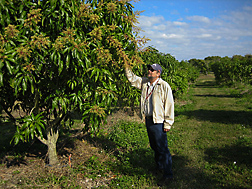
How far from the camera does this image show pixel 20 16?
3.60 meters

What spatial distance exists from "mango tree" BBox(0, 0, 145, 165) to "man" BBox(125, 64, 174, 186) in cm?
58

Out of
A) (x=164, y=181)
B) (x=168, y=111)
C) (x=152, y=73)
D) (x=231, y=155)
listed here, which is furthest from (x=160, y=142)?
(x=231, y=155)

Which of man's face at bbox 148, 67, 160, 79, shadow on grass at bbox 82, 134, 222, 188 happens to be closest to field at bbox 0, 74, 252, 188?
shadow on grass at bbox 82, 134, 222, 188

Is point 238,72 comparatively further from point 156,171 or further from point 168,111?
point 168,111

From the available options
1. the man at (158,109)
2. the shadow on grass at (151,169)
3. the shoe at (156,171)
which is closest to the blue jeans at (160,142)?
the man at (158,109)

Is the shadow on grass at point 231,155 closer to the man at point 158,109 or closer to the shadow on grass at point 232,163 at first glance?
the shadow on grass at point 232,163

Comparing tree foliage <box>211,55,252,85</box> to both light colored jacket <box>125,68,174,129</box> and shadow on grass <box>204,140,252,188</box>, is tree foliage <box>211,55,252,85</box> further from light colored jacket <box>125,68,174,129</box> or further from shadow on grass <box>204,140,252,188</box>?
light colored jacket <box>125,68,174,129</box>

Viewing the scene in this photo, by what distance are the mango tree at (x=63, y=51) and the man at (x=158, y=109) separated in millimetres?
578

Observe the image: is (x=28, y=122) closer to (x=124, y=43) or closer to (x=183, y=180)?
(x=124, y=43)

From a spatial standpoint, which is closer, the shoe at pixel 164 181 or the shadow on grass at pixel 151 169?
the shoe at pixel 164 181

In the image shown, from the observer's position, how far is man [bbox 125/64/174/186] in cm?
404

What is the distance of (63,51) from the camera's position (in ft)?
10.8

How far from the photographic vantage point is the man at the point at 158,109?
4035 millimetres

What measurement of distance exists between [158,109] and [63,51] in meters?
2.01
